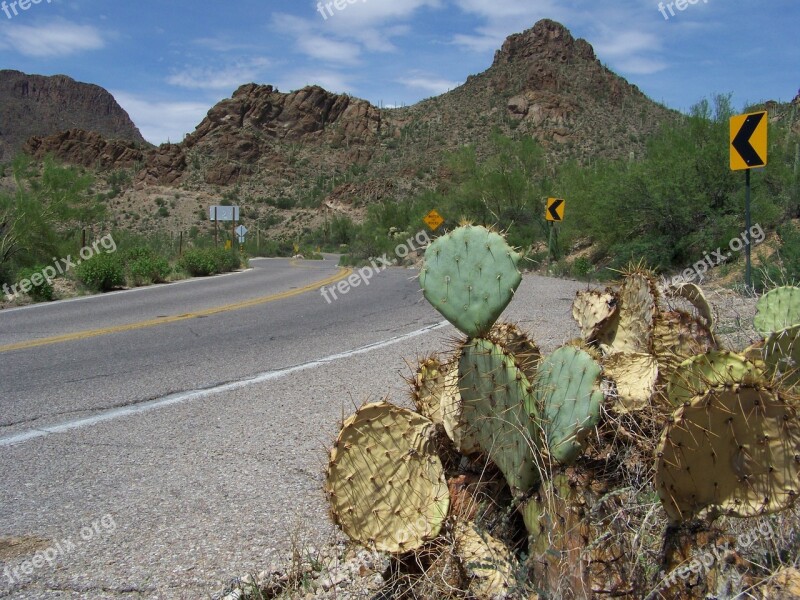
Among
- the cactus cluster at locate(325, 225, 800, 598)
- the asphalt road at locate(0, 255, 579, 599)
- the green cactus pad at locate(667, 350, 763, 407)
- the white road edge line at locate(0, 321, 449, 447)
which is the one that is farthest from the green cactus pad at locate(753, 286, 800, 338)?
the white road edge line at locate(0, 321, 449, 447)

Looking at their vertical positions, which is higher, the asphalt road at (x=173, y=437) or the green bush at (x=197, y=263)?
the green bush at (x=197, y=263)

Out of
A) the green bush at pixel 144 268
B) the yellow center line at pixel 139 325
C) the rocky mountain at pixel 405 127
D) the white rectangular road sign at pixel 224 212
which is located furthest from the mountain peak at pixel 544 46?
the yellow center line at pixel 139 325

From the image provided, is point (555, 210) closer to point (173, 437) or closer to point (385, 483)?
point (173, 437)

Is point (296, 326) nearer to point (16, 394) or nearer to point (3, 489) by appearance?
point (16, 394)

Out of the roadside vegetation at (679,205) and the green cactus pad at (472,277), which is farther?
the roadside vegetation at (679,205)

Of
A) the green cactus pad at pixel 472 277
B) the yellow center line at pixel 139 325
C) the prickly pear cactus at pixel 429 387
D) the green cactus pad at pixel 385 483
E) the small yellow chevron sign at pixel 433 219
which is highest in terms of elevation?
the small yellow chevron sign at pixel 433 219

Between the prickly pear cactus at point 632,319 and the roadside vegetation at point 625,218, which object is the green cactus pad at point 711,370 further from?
the roadside vegetation at point 625,218

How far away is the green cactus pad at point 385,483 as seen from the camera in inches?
103

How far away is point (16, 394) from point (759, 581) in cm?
599

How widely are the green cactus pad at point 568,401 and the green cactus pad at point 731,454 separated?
0.94ft

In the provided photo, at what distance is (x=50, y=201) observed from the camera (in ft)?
67.2

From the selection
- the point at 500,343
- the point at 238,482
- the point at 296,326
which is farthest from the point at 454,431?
the point at 296,326

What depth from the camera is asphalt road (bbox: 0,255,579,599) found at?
122 inches

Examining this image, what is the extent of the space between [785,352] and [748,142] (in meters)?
8.85
